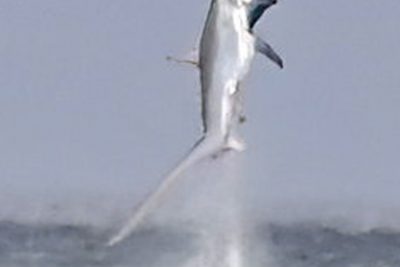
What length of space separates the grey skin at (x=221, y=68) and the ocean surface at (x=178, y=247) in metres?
10.0

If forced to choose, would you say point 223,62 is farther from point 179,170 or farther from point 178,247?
point 178,247

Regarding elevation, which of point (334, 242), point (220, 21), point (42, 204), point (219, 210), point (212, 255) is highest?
point (220, 21)

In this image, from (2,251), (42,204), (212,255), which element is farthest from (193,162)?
(42,204)

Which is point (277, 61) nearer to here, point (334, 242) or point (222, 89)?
point (222, 89)

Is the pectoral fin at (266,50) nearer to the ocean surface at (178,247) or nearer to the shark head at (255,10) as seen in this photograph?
the shark head at (255,10)

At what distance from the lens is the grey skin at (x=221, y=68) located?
7324mm

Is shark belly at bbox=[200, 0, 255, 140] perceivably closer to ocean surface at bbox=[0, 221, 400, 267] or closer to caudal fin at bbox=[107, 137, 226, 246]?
caudal fin at bbox=[107, 137, 226, 246]

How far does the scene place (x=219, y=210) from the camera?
29.7 ft

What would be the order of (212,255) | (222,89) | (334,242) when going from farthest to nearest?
(334,242) < (212,255) < (222,89)

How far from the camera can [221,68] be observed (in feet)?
24.1

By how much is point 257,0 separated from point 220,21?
0.17 metres

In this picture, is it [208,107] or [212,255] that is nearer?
[208,107]

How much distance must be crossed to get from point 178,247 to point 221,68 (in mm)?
14387

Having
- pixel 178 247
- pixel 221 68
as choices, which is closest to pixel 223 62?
pixel 221 68
